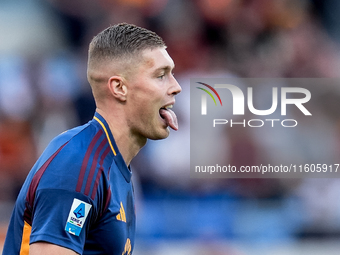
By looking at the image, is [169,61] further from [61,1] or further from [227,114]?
[61,1]

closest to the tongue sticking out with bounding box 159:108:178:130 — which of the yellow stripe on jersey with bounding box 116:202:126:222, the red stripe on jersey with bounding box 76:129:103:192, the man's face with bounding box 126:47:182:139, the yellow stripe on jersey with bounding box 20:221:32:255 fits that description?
the man's face with bounding box 126:47:182:139

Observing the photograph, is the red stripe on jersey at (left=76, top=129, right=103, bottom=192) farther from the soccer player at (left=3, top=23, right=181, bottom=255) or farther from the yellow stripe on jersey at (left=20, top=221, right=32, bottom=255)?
the yellow stripe on jersey at (left=20, top=221, right=32, bottom=255)

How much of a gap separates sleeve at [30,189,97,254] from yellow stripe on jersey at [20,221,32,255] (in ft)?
0.49

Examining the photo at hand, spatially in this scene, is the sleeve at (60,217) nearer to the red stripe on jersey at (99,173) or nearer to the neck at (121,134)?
the red stripe on jersey at (99,173)

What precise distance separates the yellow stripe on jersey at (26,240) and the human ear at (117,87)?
1.83ft

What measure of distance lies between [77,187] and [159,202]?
2.88m

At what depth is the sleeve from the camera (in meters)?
1.23

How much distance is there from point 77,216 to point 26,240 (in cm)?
27

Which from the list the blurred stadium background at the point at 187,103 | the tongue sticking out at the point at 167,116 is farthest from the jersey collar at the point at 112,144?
the blurred stadium background at the point at 187,103

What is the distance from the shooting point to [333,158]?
415cm

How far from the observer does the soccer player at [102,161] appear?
125 centimetres

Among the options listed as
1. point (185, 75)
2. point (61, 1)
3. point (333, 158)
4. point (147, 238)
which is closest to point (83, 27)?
point (61, 1)

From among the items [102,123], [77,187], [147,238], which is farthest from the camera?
[147,238]

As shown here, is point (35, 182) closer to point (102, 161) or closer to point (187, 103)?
point (102, 161)
